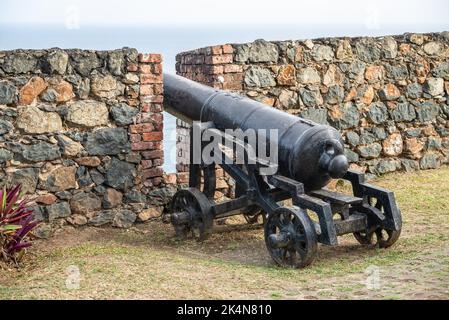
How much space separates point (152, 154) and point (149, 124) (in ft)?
1.03

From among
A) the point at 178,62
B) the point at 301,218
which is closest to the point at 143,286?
the point at 301,218

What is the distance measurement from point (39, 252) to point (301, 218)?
97.9 inches

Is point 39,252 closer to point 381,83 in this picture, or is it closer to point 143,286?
point 143,286

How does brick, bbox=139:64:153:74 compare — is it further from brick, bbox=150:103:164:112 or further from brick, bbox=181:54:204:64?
brick, bbox=181:54:204:64

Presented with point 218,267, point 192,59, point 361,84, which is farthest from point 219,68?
point 218,267

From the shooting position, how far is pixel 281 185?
582 centimetres

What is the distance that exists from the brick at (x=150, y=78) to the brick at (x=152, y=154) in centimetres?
72

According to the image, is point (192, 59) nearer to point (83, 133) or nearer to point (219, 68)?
point (219, 68)

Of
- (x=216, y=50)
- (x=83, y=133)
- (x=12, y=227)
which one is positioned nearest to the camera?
(x=12, y=227)

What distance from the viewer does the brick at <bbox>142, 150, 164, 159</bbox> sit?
7320 millimetres

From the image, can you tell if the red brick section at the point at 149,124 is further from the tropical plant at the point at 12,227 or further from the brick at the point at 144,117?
the tropical plant at the point at 12,227

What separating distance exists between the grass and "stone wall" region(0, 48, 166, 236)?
0.28 m

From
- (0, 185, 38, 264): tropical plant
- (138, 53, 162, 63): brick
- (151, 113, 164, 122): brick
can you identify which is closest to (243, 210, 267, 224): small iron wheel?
(151, 113, 164, 122): brick

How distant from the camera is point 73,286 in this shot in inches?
191
